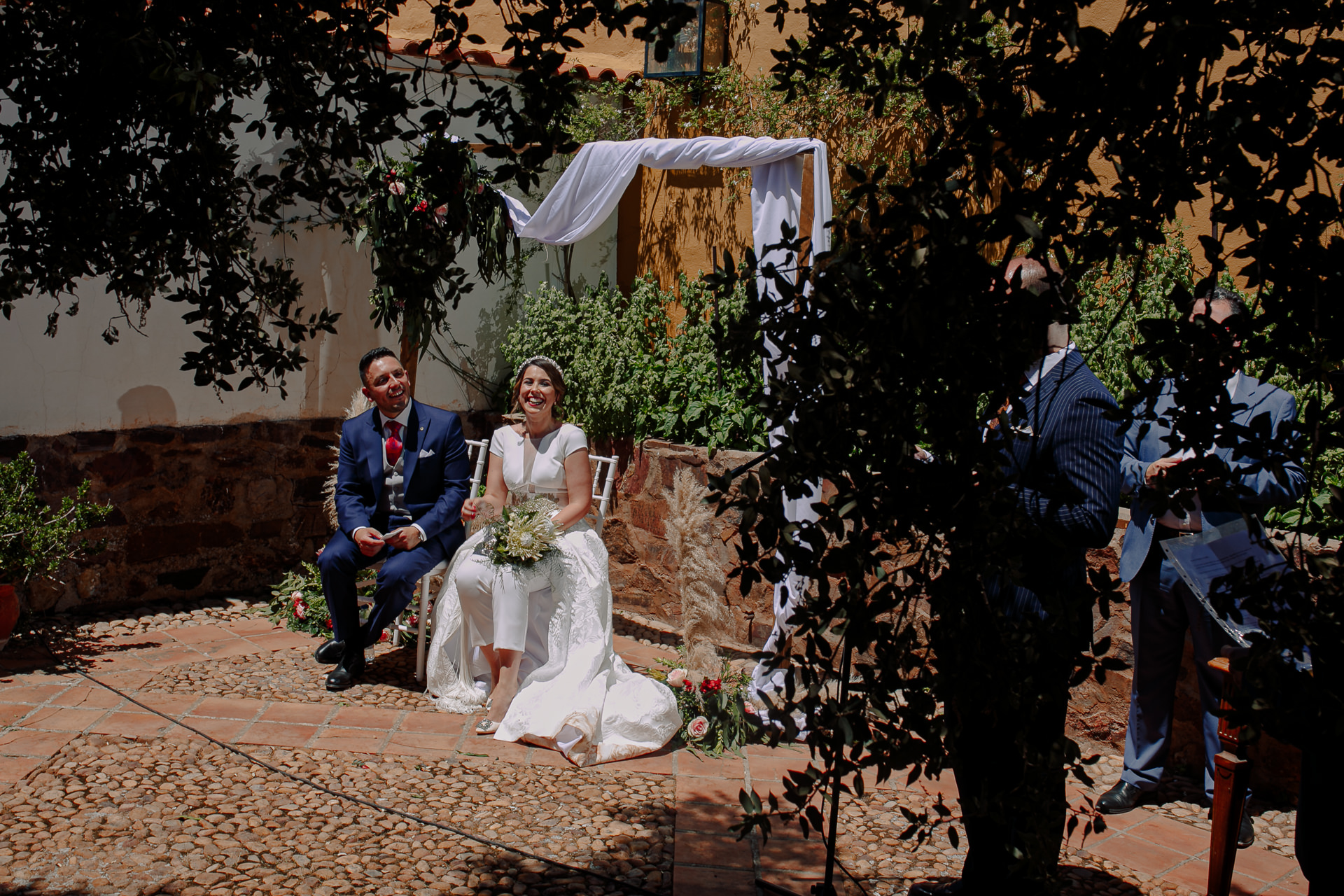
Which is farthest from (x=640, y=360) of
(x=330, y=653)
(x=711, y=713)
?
(x=711, y=713)

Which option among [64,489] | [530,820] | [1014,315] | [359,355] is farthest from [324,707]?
[1014,315]

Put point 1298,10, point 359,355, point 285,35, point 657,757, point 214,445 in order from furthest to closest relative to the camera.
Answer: point 359,355 → point 214,445 → point 657,757 → point 285,35 → point 1298,10

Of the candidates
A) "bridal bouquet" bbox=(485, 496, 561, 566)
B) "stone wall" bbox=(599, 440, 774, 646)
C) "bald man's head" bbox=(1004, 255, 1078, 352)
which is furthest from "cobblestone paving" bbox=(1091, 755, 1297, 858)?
"bridal bouquet" bbox=(485, 496, 561, 566)

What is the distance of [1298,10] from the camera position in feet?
4.95

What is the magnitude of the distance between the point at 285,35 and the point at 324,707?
9.57 ft

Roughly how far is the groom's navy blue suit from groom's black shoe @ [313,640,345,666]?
7 cm

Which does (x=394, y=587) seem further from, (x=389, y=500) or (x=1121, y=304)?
(x=1121, y=304)

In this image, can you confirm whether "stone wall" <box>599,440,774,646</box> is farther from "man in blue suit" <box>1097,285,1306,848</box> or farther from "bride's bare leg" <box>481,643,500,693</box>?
"man in blue suit" <box>1097,285,1306,848</box>

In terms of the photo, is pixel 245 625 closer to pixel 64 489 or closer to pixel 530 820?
pixel 64 489

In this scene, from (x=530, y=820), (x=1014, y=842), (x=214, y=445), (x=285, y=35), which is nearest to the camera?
(x=1014, y=842)

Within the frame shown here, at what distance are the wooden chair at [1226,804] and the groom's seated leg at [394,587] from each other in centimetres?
341

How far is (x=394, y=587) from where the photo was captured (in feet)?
15.9

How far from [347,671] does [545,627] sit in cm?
96

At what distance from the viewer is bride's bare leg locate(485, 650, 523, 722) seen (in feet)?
14.2
